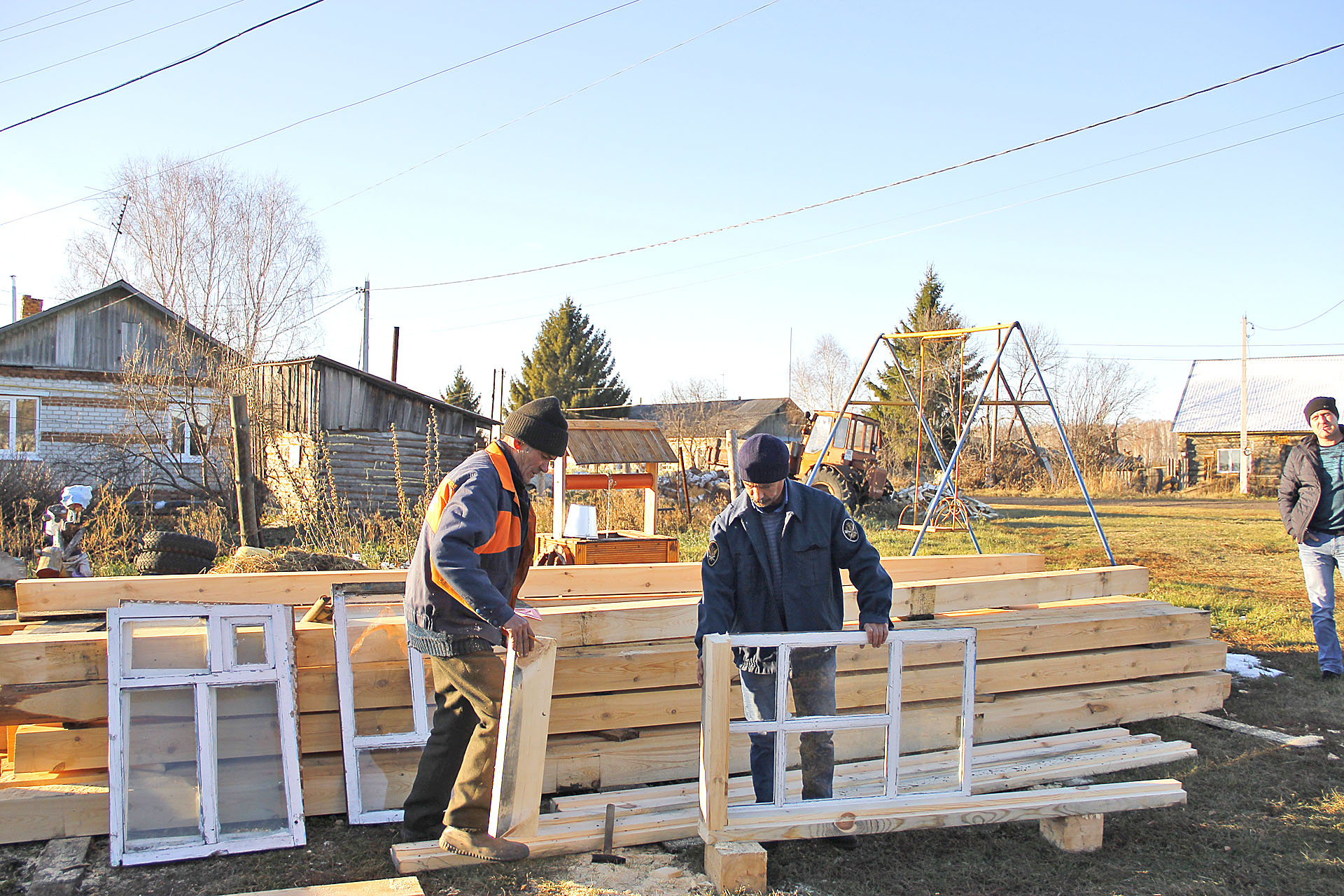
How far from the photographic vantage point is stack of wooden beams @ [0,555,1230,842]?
136 inches

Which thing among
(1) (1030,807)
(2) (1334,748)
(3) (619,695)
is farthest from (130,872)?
(2) (1334,748)

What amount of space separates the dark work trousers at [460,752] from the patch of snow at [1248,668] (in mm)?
5278

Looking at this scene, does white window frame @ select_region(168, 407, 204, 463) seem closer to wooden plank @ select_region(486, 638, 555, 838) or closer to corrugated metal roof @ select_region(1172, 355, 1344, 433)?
wooden plank @ select_region(486, 638, 555, 838)

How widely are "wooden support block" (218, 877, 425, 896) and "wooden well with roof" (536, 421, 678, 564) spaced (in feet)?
14.5

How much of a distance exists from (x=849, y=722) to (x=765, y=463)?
1042 mm

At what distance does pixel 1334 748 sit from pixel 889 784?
3.08 metres

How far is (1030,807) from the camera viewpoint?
336 cm

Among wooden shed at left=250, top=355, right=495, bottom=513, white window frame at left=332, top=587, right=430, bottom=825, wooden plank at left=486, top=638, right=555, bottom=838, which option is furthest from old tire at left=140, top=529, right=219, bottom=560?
wooden shed at left=250, top=355, right=495, bottom=513

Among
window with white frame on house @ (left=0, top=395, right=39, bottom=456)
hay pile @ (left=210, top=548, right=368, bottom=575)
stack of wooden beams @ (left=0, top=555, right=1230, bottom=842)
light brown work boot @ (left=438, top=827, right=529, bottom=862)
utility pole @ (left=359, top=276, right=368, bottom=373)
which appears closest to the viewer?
light brown work boot @ (left=438, top=827, right=529, bottom=862)

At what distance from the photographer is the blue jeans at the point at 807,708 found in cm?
348

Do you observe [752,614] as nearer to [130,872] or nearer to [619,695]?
[619,695]

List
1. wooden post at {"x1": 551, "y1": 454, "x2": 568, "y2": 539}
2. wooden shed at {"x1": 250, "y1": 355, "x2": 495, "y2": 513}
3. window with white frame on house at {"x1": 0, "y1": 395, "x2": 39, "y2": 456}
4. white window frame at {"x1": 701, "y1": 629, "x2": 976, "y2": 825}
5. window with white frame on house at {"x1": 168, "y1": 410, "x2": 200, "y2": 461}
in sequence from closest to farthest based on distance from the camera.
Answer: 1. white window frame at {"x1": 701, "y1": 629, "x2": 976, "y2": 825}
2. wooden post at {"x1": 551, "y1": 454, "x2": 568, "y2": 539}
3. wooden shed at {"x1": 250, "y1": 355, "x2": 495, "y2": 513}
4. window with white frame on house at {"x1": 168, "y1": 410, "x2": 200, "y2": 461}
5. window with white frame on house at {"x1": 0, "y1": 395, "x2": 39, "y2": 456}

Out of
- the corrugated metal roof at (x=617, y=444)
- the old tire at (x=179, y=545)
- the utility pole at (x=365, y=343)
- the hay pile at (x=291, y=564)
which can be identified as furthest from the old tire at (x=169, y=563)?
the utility pole at (x=365, y=343)

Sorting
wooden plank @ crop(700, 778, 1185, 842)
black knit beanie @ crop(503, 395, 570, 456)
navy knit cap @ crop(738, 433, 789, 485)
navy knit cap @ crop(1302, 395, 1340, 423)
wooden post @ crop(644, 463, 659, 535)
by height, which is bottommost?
wooden plank @ crop(700, 778, 1185, 842)
